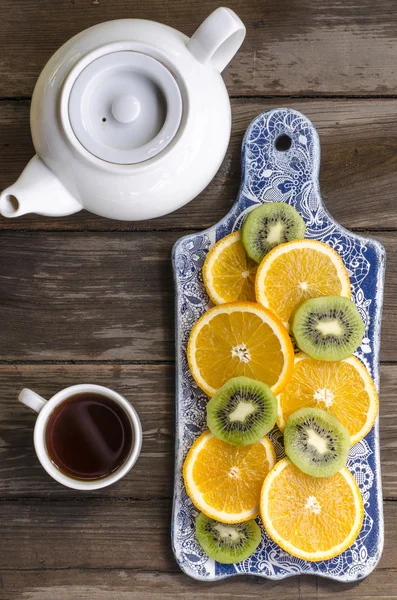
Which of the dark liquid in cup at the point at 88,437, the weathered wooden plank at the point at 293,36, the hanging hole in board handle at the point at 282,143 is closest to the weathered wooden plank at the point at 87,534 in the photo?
the dark liquid in cup at the point at 88,437

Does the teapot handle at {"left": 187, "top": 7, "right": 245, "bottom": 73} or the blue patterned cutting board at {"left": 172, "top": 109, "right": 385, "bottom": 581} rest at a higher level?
the teapot handle at {"left": 187, "top": 7, "right": 245, "bottom": 73}

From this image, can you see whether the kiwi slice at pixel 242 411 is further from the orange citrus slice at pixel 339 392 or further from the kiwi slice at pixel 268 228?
the kiwi slice at pixel 268 228

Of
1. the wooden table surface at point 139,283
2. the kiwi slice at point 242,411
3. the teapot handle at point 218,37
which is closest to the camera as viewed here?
the teapot handle at point 218,37

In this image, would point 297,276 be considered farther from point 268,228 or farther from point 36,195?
point 36,195

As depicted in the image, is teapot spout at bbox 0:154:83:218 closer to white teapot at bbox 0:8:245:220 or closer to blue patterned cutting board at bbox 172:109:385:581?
white teapot at bbox 0:8:245:220

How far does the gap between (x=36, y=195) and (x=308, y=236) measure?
427mm

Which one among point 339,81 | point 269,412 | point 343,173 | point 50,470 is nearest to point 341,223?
point 343,173

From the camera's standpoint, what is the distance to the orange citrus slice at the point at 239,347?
930mm

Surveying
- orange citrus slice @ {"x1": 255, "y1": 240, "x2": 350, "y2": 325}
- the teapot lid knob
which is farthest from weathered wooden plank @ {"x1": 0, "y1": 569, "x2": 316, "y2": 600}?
the teapot lid knob

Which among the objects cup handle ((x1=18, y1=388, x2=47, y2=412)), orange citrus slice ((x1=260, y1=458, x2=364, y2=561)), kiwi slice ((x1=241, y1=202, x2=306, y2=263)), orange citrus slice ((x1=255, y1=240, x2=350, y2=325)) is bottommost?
orange citrus slice ((x1=260, y1=458, x2=364, y2=561))

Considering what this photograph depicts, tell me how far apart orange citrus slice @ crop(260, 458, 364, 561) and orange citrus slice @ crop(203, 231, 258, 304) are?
26cm

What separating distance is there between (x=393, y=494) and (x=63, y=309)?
2.01ft

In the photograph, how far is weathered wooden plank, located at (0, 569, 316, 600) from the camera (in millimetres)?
1034

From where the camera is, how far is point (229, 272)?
39.0 inches
